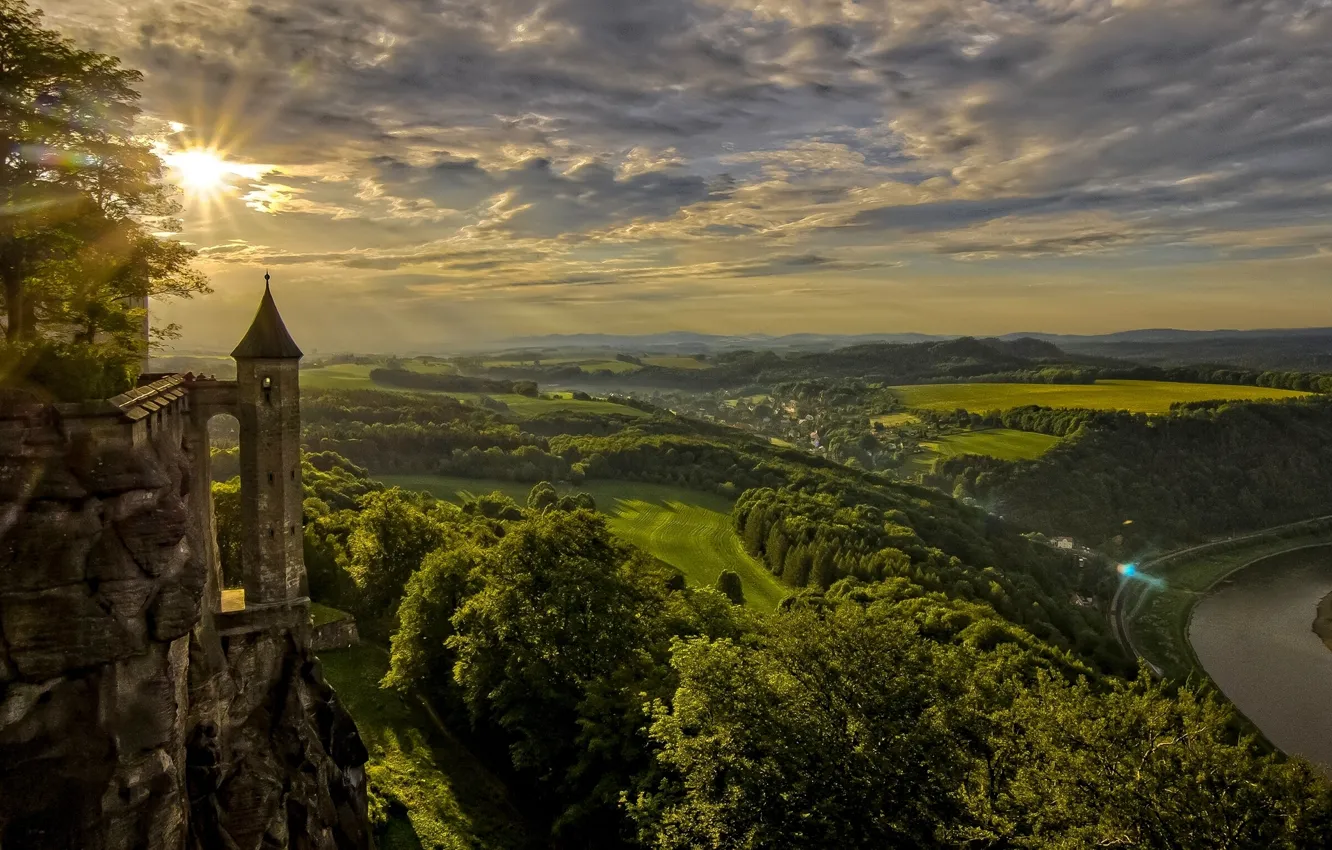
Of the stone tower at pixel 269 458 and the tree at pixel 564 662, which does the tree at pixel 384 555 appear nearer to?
the tree at pixel 564 662

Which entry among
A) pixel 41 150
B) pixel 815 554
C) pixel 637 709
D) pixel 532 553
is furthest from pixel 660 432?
pixel 41 150

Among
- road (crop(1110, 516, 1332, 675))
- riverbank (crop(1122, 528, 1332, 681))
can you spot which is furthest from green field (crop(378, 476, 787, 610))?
riverbank (crop(1122, 528, 1332, 681))

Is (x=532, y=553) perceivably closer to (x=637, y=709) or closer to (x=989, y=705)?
(x=637, y=709)

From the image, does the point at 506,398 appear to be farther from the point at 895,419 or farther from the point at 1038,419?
the point at 1038,419

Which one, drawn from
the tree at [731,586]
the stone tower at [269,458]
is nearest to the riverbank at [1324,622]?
the tree at [731,586]

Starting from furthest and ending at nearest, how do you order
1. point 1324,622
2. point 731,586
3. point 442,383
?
1. point 442,383
2. point 1324,622
3. point 731,586

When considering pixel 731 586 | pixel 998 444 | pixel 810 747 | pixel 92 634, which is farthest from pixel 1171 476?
pixel 92 634
